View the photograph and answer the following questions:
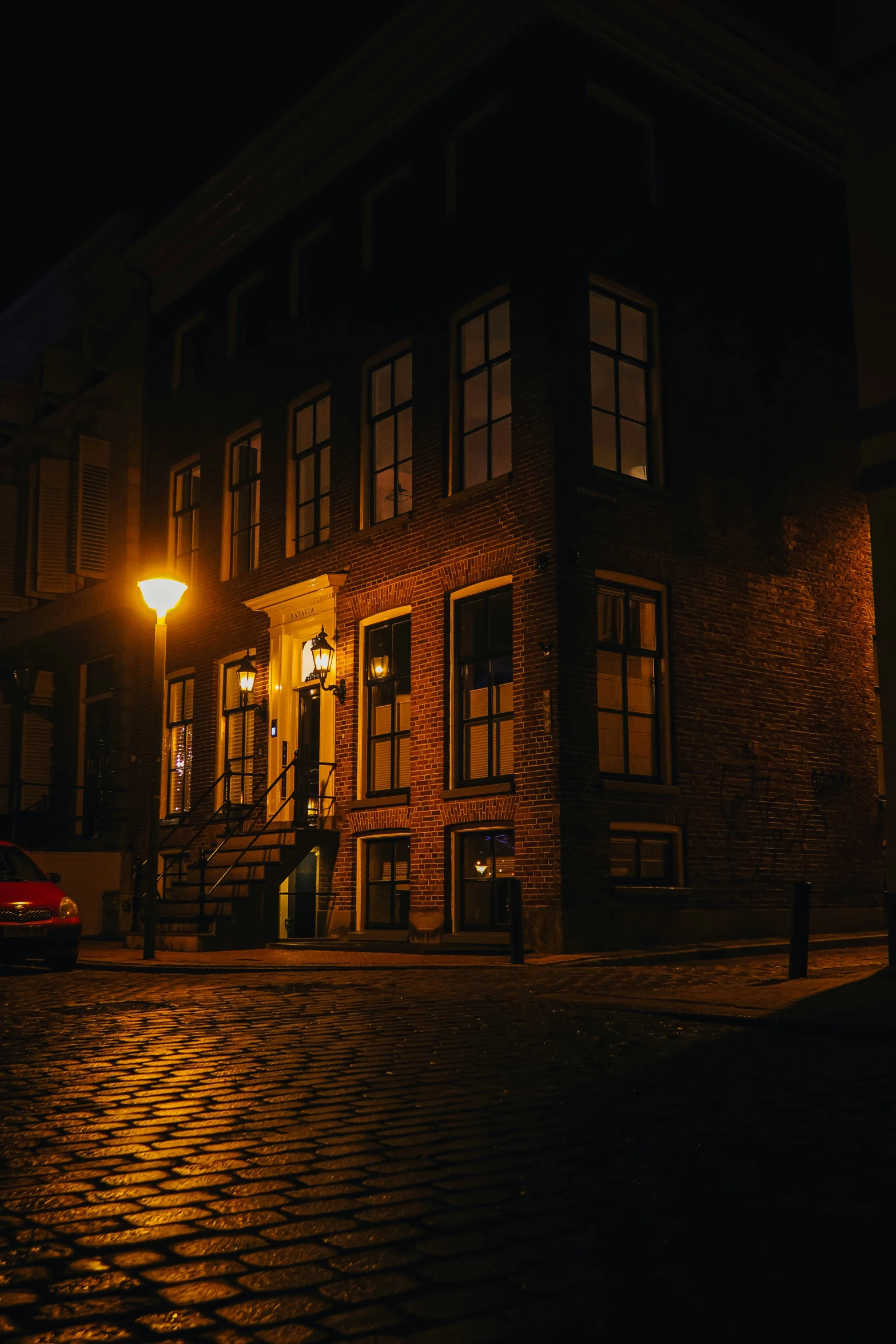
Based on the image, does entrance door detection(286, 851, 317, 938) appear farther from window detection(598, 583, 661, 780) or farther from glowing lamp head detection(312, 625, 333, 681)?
window detection(598, 583, 661, 780)

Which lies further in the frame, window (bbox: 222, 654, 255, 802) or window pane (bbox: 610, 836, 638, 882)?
window (bbox: 222, 654, 255, 802)

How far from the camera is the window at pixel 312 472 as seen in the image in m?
20.7

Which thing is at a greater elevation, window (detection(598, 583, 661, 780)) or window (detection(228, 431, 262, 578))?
window (detection(228, 431, 262, 578))

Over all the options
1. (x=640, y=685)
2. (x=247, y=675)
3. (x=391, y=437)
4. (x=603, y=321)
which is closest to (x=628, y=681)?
(x=640, y=685)

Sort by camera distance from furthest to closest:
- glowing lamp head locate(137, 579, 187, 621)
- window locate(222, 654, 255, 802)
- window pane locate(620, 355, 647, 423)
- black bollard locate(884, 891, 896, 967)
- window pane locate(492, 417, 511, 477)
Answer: window locate(222, 654, 255, 802)
window pane locate(620, 355, 647, 423)
window pane locate(492, 417, 511, 477)
glowing lamp head locate(137, 579, 187, 621)
black bollard locate(884, 891, 896, 967)

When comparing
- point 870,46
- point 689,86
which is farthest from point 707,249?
point 870,46

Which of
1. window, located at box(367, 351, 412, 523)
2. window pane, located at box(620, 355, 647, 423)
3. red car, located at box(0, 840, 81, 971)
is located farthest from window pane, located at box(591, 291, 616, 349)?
red car, located at box(0, 840, 81, 971)

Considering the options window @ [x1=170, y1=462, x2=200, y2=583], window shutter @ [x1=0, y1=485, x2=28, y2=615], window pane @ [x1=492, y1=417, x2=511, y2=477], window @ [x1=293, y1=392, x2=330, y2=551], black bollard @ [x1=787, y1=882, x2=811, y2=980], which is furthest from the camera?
window shutter @ [x1=0, y1=485, x2=28, y2=615]

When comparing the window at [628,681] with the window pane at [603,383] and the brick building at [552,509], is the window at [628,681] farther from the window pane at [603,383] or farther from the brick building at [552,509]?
the window pane at [603,383]

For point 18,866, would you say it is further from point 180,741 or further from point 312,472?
point 312,472

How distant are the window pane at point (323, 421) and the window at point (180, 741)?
207 inches

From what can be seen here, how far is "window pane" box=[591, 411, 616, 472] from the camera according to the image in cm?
1691

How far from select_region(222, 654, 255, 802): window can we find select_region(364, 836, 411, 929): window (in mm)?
3248

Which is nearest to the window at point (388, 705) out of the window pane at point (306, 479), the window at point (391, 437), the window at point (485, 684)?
the window at point (485, 684)
